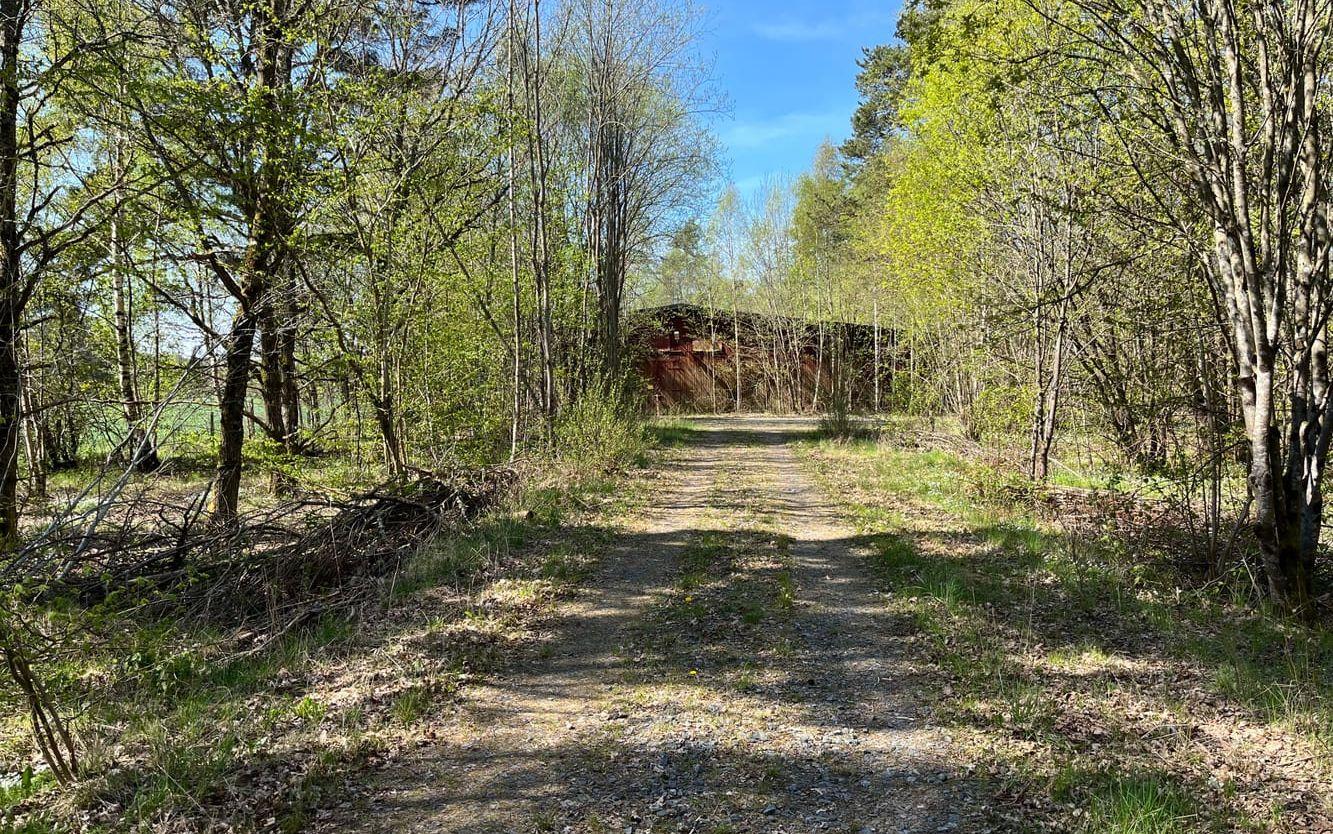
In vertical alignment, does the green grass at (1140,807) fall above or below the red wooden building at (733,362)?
below

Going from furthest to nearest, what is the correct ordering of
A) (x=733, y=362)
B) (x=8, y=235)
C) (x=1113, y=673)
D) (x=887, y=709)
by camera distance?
(x=733, y=362) < (x=8, y=235) < (x=1113, y=673) < (x=887, y=709)

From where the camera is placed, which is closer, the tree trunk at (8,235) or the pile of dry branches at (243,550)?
the pile of dry branches at (243,550)

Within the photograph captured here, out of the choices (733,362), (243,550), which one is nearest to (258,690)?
(243,550)

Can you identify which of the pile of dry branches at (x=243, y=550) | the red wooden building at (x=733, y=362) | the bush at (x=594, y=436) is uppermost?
the red wooden building at (x=733, y=362)

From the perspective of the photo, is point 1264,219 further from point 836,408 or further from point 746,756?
point 836,408

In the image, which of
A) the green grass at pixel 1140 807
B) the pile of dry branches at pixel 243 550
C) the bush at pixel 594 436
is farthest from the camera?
the bush at pixel 594 436

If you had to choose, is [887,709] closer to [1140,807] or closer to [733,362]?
[1140,807]

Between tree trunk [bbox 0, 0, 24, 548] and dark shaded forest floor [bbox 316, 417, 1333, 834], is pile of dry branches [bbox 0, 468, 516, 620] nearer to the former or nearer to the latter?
tree trunk [bbox 0, 0, 24, 548]

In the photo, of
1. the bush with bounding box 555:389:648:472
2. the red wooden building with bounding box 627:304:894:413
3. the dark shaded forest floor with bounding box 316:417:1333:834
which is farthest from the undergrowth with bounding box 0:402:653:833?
the red wooden building with bounding box 627:304:894:413

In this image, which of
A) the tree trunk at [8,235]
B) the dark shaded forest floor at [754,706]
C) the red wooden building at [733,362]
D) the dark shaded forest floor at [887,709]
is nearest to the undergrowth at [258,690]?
the dark shaded forest floor at [754,706]

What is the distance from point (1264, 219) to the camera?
5.26 meters

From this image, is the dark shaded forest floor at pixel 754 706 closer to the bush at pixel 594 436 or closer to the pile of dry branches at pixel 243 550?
the pile of dry branches at pixel 243 550

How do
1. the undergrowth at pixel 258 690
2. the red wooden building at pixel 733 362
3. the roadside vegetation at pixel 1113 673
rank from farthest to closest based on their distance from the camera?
the red wooden building at pixel 733 362 → the undergrowth at pixel 258 690 → the roadside vegetation at pixel 1113 673

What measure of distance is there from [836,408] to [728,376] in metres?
14.4
